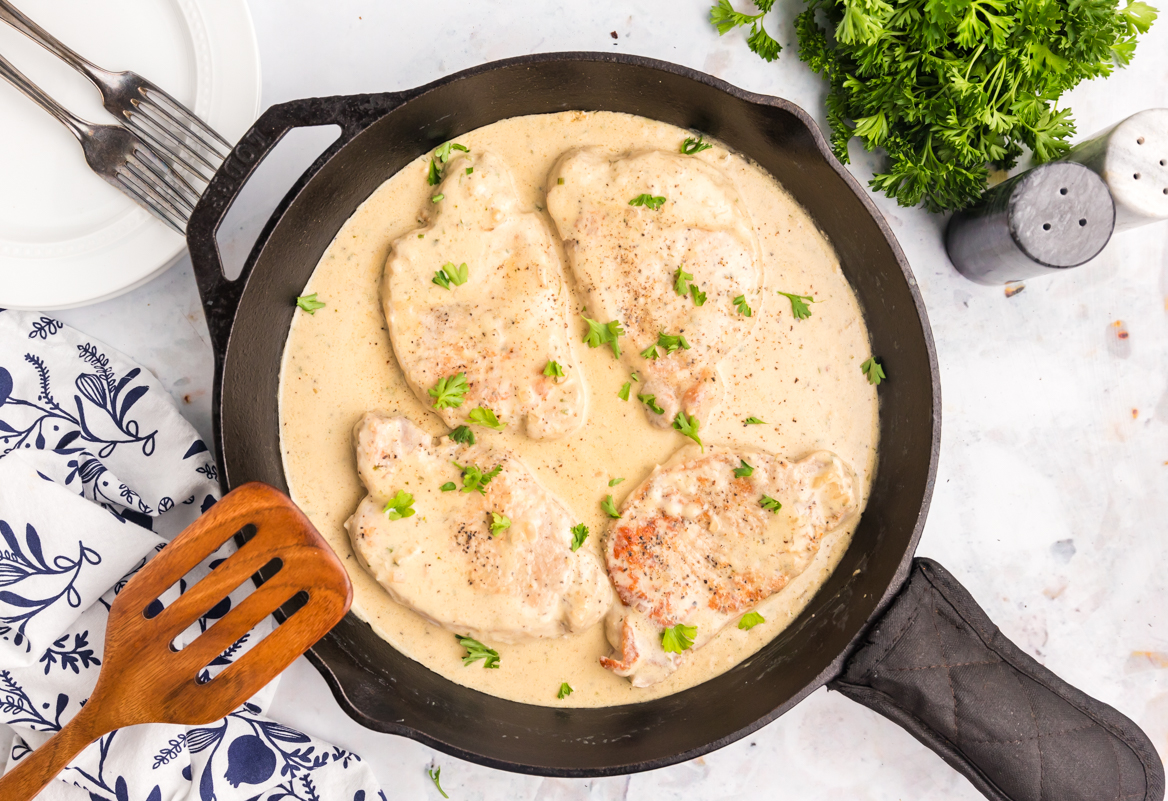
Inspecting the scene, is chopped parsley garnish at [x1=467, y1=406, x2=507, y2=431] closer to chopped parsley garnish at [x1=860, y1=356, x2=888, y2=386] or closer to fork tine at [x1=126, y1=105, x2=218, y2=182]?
fork tine at [x1=126, y1=105, x2=218, y2=182]

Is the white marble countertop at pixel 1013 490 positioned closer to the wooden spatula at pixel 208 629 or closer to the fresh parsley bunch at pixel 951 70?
the fresh parsley bunch at pixel 951 70

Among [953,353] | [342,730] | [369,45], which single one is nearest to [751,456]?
[953,353]

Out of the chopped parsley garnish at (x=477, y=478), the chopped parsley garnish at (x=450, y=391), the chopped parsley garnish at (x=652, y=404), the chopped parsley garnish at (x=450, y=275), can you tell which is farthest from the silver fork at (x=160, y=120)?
the chopped parsley garnish at (x=652, y=404)

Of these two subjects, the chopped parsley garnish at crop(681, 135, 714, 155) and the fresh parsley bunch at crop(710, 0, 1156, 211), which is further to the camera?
the chopped parsley garnish at crop(681, 135, 714, 155)

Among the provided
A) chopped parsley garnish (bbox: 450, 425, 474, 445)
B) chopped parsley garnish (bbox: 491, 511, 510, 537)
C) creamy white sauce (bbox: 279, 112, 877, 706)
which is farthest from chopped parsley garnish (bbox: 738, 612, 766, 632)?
chopped parsley garnish (bbox: 450, 425, 474, 445)

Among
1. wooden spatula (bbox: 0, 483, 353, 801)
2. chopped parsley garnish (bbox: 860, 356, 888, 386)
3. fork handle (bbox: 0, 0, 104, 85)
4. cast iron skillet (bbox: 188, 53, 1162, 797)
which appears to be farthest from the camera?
chopped parsley garnish (bbox: 860, 356, 888, 386)

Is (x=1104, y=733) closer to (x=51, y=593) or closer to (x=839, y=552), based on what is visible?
(x=839, y=552)

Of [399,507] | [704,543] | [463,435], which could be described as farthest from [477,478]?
[704,543]
